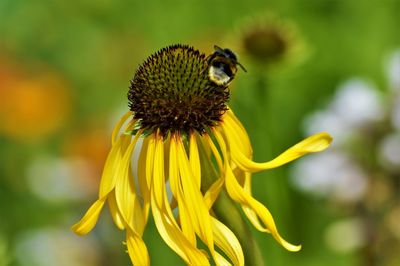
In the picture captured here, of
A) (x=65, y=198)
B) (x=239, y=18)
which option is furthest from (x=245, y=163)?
(x=239, y=18)

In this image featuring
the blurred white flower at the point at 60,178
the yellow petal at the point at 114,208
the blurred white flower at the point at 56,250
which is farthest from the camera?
the blurred white flower at the point at 60,178

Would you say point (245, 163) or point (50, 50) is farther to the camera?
point (50, 50)

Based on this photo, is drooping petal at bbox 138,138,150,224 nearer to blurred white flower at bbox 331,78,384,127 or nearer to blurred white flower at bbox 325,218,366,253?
blurred white flower at bbox 325,218,366,253

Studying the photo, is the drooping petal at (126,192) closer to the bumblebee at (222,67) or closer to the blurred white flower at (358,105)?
the bumblebee at (222,67)

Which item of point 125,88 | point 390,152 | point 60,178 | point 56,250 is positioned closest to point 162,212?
point 390,152

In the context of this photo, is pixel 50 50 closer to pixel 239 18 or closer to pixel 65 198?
pixel 239 18

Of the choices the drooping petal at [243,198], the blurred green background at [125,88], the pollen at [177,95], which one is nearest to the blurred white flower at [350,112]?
the blurred green background at [125,88]
